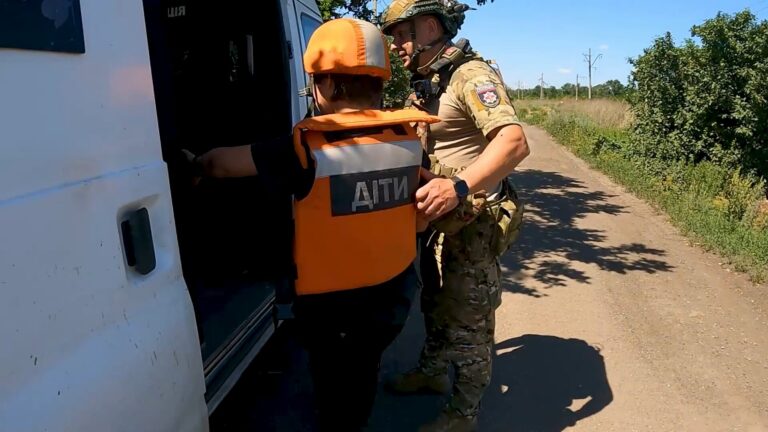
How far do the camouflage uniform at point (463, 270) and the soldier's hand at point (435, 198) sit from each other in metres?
0.53

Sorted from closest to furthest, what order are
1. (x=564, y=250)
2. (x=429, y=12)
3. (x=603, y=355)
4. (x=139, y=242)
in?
(x=139, y=242)
(x=429, y=12)
(x=603, y=355)
(x=564, y=250)

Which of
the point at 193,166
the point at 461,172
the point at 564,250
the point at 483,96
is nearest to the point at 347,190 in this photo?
the point at 193,166

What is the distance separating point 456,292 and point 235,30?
2.14m

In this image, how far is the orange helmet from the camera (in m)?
1.76

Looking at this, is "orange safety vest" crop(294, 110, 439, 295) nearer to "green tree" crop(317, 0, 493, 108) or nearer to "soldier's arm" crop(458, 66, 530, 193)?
"soldier's arm" crop(458, 66, 530, 193)

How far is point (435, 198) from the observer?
2008 mm

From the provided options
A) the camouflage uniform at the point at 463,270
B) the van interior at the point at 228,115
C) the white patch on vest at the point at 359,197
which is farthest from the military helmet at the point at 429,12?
the white patch on vest at the point at 359,197

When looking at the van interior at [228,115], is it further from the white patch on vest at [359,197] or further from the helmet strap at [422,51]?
the white patch on vest at [359,197]

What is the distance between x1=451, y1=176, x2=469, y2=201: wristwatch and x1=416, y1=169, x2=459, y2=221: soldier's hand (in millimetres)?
23

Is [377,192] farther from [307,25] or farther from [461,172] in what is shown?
[307,25]

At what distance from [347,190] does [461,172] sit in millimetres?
713

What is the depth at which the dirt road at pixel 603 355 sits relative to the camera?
10.5 ft

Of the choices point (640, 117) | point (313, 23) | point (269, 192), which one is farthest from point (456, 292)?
point (640, 117)

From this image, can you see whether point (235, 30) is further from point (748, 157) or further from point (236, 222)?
point (748, 157)
